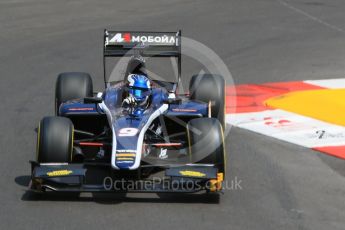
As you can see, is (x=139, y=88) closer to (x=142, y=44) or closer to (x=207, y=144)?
(x=207, y=144)

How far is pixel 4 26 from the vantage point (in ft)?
67.6

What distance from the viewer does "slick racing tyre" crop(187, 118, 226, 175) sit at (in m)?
9.36

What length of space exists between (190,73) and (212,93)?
15.2 feet

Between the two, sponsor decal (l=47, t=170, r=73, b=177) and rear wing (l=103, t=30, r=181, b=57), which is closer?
sponsor decal (l=47, t=170, r=73, b=177)

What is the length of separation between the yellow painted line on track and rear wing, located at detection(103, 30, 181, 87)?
2302mm

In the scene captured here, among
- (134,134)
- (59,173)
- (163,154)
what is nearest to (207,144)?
(134,134)

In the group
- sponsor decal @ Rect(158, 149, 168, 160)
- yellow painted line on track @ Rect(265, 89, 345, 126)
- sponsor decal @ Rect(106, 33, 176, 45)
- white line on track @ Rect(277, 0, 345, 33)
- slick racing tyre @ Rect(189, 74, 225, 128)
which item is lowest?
sponsor decal @ Rect(158, 149, 168, 160)

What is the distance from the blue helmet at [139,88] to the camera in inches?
408

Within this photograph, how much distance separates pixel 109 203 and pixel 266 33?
1164 cm

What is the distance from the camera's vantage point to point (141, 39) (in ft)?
39.8

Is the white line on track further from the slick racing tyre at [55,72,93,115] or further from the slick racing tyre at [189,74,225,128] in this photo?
the slick racing tyre at [55,72,93,115]

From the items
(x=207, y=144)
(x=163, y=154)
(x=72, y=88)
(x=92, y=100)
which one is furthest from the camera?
(x=72, y=88)

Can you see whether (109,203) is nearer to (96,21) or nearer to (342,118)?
(342,118)

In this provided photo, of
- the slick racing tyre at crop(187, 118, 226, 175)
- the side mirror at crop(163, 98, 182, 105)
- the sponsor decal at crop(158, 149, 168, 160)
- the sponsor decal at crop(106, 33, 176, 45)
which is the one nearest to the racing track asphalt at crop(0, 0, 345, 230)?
the slick racing tyre at crop(187, 118, 226, 175)
